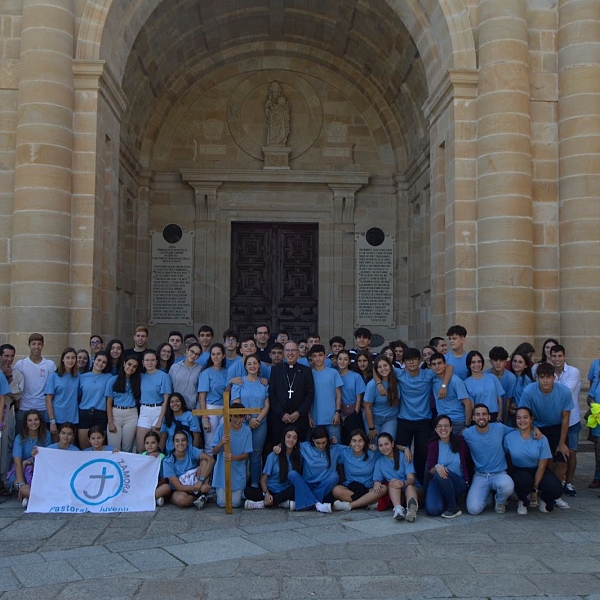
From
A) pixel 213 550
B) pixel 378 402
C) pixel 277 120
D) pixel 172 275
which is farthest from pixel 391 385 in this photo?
pixel 277 120

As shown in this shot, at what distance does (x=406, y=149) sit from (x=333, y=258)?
2989 millimetres

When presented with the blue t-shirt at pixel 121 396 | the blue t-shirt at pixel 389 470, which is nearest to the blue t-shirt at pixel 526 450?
the blue t-shirt at pixel 389 470

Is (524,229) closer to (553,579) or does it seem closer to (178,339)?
(178,339)

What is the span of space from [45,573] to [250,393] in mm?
3095

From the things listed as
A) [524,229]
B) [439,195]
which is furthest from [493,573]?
[439,195]

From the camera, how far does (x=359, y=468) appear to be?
7695 millimetres

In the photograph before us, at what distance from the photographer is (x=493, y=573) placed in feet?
17.8

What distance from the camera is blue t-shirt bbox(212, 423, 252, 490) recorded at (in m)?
7.68

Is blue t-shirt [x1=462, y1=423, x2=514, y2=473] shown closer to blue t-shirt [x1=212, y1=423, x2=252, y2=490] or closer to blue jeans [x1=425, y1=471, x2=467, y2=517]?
blue jeans [x1=425, y1=471, x2=467, y2=517]

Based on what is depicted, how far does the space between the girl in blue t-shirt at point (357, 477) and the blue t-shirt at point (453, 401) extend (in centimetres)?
92

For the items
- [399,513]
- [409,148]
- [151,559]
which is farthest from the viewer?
[409,148]

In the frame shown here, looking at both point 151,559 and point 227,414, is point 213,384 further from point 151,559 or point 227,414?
point 151,559

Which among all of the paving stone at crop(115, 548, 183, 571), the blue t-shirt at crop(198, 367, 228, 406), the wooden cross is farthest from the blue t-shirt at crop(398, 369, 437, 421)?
the paving stone at crop(115, 548, 183, 571)

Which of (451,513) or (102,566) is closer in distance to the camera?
(102,566)
